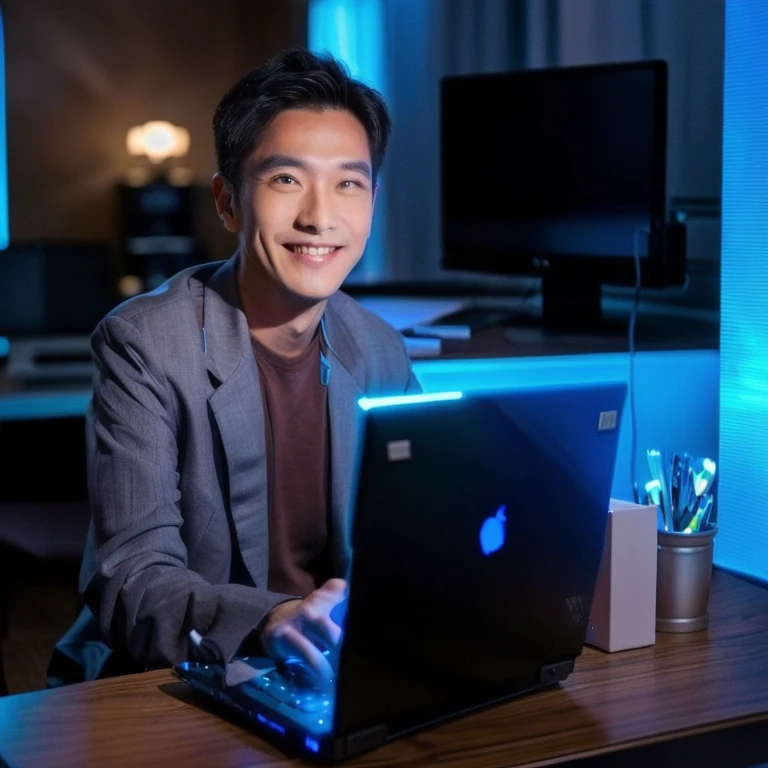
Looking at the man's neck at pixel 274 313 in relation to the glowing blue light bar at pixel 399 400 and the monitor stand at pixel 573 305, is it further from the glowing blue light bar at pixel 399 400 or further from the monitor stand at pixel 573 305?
the monitor stand at pixel 573 305

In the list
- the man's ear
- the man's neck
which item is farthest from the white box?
the man's ear

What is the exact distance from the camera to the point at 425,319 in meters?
2.93

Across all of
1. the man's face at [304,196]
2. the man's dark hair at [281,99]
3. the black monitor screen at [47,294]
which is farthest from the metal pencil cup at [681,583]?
the black monitor screen at [47,294]

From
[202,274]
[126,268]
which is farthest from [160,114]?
[202,274]

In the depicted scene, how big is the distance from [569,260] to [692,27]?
62cm

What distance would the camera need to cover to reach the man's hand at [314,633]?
1.10 meters

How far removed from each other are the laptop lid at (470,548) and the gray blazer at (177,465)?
0.86 ft

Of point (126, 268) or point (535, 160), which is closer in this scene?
point (535, 160)

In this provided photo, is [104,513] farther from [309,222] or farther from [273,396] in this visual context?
[309,222]

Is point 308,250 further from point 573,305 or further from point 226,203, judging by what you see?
point 573,305

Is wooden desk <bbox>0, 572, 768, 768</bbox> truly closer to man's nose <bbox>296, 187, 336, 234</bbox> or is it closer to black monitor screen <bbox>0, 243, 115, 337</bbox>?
man's nose <bbox>296, 187, 336, 234</bbox>

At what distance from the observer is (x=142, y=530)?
137cm

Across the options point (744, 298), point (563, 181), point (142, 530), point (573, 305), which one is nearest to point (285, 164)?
point (142, 530)

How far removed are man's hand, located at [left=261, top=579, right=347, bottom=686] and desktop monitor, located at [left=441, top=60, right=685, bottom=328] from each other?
1.64m
